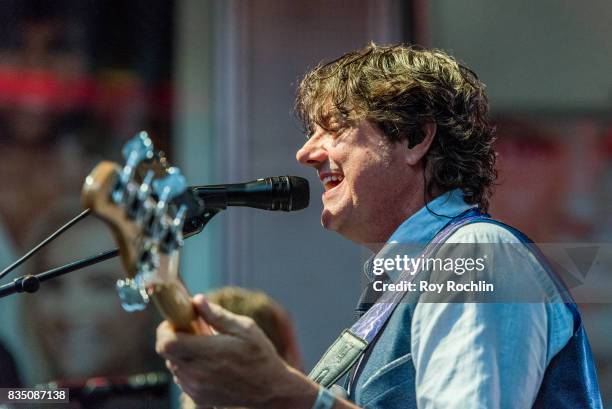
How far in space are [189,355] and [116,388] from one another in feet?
4.97

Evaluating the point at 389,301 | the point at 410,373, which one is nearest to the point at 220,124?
the point at 389,301

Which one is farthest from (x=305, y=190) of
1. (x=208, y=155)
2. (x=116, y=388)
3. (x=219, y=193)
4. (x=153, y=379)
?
(x=208, y=155)

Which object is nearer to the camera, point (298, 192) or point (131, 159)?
point (131, 159)

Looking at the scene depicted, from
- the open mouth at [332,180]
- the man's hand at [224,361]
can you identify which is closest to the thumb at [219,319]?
the man's hand at [224,361]

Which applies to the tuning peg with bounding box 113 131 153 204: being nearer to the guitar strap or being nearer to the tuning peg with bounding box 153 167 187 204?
the tuning peg with bounding box 153 167 187 204

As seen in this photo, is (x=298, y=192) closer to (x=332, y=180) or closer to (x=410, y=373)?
(x=332, y=180)

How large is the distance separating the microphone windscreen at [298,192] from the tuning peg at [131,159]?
56cm

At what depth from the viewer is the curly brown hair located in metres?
2.19

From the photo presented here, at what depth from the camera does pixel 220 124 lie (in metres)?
4.76

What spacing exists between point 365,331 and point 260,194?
0.32 metres

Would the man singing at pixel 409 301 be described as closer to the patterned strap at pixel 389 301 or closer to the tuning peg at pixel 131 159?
the patterned strap at pixel 389 301

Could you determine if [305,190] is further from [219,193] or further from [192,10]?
[192,10]

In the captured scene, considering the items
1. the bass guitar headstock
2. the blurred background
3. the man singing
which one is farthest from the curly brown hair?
the blurred background

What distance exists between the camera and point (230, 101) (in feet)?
15.7
